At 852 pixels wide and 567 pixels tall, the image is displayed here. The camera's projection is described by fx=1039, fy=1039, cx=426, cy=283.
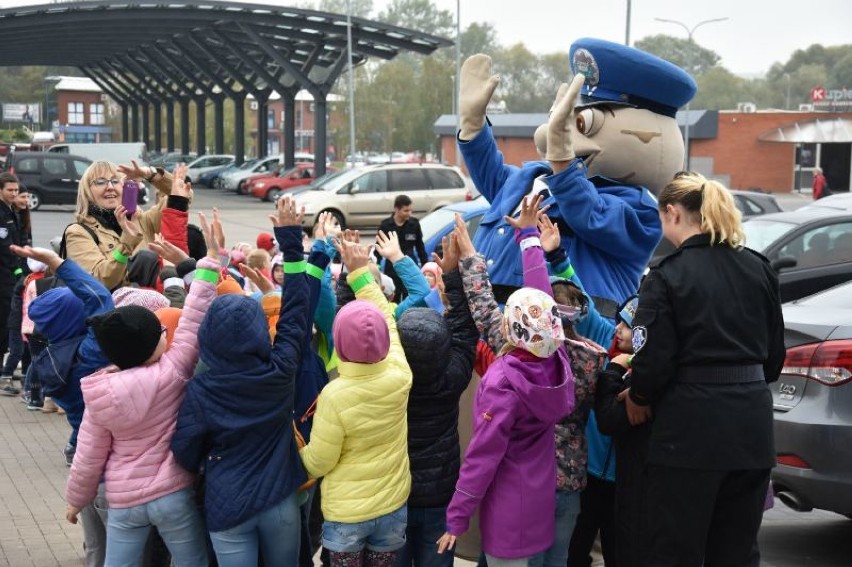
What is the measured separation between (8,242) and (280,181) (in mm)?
31865

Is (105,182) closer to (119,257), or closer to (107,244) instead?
Answer: (107,244)

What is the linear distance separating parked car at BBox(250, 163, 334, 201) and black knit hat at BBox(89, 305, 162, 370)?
35.9 meters

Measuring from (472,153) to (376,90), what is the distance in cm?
6780

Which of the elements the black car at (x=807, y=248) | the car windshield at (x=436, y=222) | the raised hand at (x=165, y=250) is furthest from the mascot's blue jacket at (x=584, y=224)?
the car windshield at (x=436, y=222)

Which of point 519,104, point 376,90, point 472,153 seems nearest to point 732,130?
point 376,90

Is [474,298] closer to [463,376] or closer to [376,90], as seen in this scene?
[463,376]

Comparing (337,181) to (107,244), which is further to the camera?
(337,181)

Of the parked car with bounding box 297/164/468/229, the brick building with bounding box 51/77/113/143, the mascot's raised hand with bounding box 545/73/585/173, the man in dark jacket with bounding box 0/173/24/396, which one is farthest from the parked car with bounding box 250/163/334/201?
the brick building with bounding box 51/77/113/143

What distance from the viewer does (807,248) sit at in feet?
34.6

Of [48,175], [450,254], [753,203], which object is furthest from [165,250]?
[48,175]

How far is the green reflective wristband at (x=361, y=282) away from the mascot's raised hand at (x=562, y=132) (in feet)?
3.21

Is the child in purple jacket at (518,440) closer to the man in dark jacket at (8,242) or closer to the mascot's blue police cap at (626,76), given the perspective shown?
the mascot's blue police cap at (626,76)

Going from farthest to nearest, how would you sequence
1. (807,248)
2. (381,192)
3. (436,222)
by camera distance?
(381,192) < (436,222) < (807,248)

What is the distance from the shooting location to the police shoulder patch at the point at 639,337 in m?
3.81
